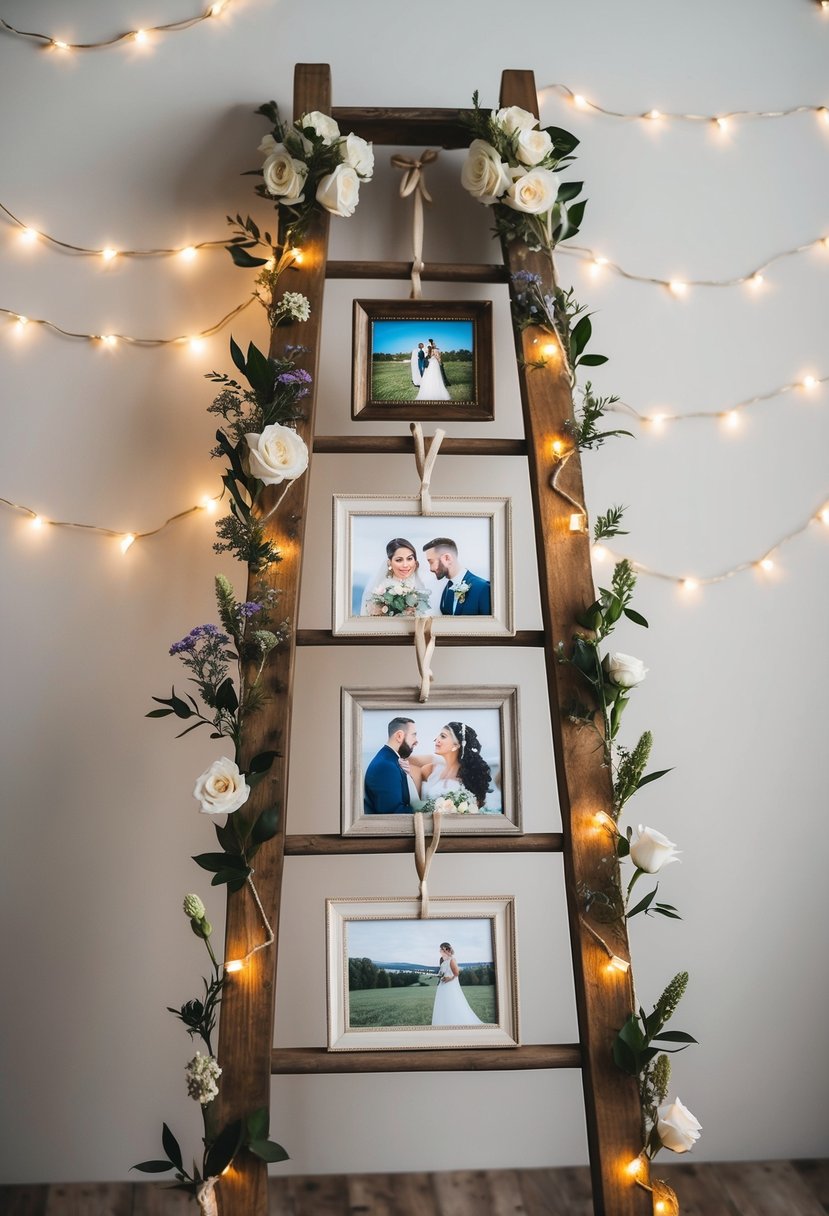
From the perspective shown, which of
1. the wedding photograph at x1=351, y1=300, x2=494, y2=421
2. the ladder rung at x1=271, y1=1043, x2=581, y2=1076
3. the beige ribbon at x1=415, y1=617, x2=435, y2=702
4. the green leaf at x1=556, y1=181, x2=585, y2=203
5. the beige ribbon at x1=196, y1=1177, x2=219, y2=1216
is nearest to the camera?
the beige ribbon at x1=196, y1=1177, x2=219, y2=1216

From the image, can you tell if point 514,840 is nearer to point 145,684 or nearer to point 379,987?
point 379,987

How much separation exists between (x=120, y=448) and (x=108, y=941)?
3.05ft

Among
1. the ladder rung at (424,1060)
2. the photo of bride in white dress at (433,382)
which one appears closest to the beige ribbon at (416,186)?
the photo of bride in white dress at (433,382)

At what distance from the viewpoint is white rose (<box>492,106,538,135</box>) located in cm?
157

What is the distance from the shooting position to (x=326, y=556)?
5.82ft


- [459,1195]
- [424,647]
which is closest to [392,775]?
[424,647]

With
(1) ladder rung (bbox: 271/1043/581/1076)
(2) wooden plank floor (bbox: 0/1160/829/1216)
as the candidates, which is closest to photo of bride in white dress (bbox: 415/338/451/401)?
(1) ladder rung (bbox: 271/1043/581/1076)

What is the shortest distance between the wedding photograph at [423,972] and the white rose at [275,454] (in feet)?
2.23

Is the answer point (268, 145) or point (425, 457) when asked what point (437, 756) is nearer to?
point (425, 457)

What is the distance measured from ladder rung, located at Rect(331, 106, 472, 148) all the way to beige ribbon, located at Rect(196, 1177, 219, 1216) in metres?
1.72

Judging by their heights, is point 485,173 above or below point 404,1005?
above

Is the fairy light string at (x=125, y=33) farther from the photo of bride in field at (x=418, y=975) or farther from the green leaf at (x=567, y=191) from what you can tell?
the photo of bride in field at (x=418, y=975)

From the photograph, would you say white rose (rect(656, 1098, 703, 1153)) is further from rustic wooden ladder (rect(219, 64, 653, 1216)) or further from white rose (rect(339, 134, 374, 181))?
white rose (rect(339, 134, 374, 181))

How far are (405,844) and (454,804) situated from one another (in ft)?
0.34
